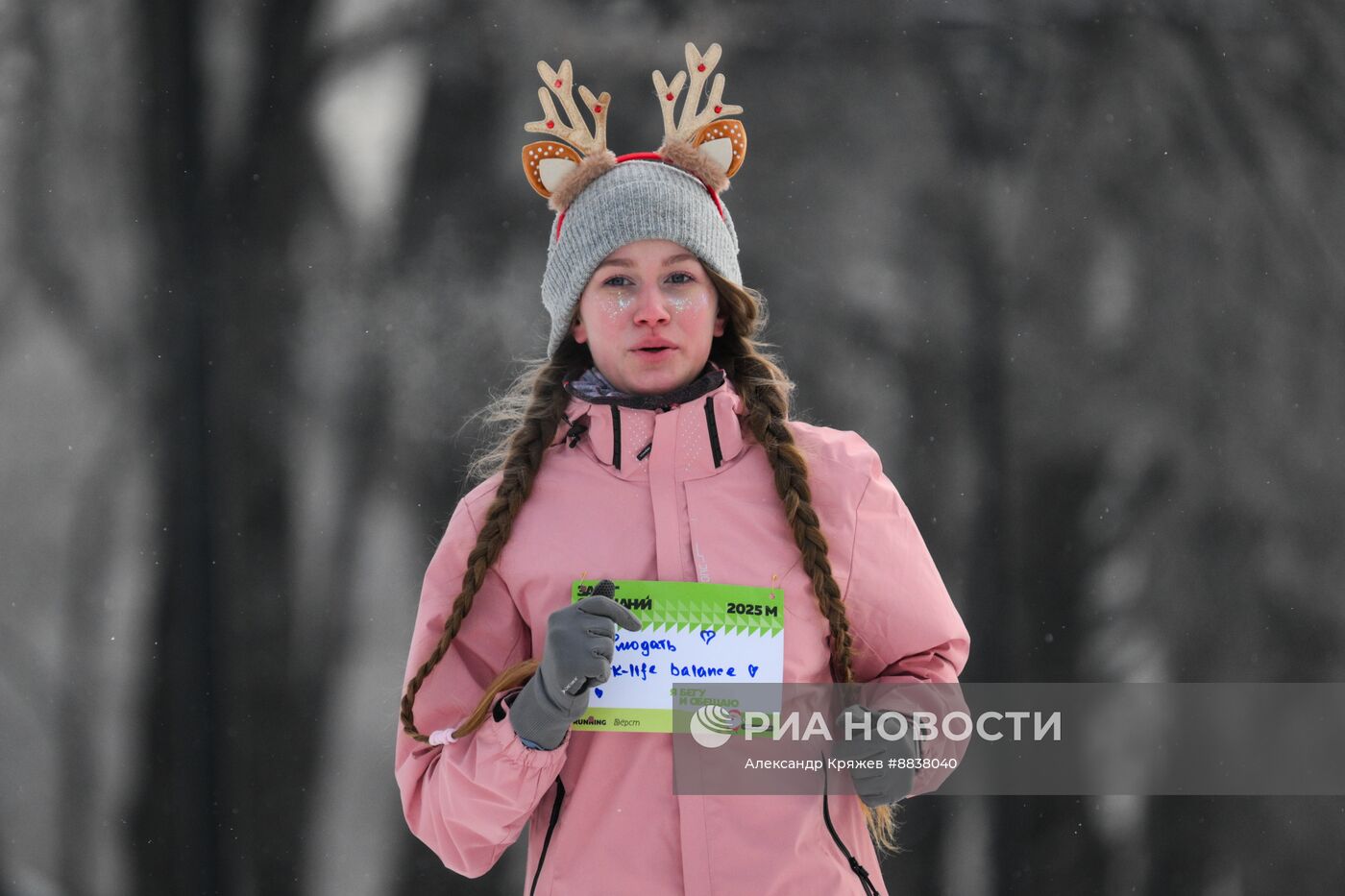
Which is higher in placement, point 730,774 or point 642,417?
point 642,417

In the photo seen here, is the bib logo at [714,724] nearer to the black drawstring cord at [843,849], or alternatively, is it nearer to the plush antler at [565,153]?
the black drawstring cord at [843,849]

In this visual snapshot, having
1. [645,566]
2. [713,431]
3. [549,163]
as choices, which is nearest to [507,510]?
[645,566]

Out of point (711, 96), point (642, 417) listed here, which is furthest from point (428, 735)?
point (711, 96)

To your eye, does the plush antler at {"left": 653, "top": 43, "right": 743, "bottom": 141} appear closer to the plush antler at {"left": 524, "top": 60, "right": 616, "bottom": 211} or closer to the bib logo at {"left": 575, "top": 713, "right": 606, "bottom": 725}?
the plush antler at {"left": 524, "top": 60, "right": 616, "bottom": 211}

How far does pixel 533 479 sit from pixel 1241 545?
227 centimetres

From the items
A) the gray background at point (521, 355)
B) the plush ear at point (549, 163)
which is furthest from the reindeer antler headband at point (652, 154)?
the gray background at point (521, 355)

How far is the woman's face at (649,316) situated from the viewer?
6.12ft

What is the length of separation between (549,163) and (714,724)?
2.96 feet

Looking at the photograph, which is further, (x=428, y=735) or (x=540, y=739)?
(x=428, y=735)

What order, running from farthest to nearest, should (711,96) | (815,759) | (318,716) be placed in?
(318,716) < (711,96) < (815,759)

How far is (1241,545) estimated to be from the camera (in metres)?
3.38

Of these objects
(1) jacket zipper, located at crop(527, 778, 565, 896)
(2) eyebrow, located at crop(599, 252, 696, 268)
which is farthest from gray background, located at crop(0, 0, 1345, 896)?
(1) jacket zipper, located at crop(527, 778, 565, 896)

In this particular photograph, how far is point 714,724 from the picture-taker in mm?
1772

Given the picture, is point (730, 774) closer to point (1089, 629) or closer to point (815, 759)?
point (815, 759)
